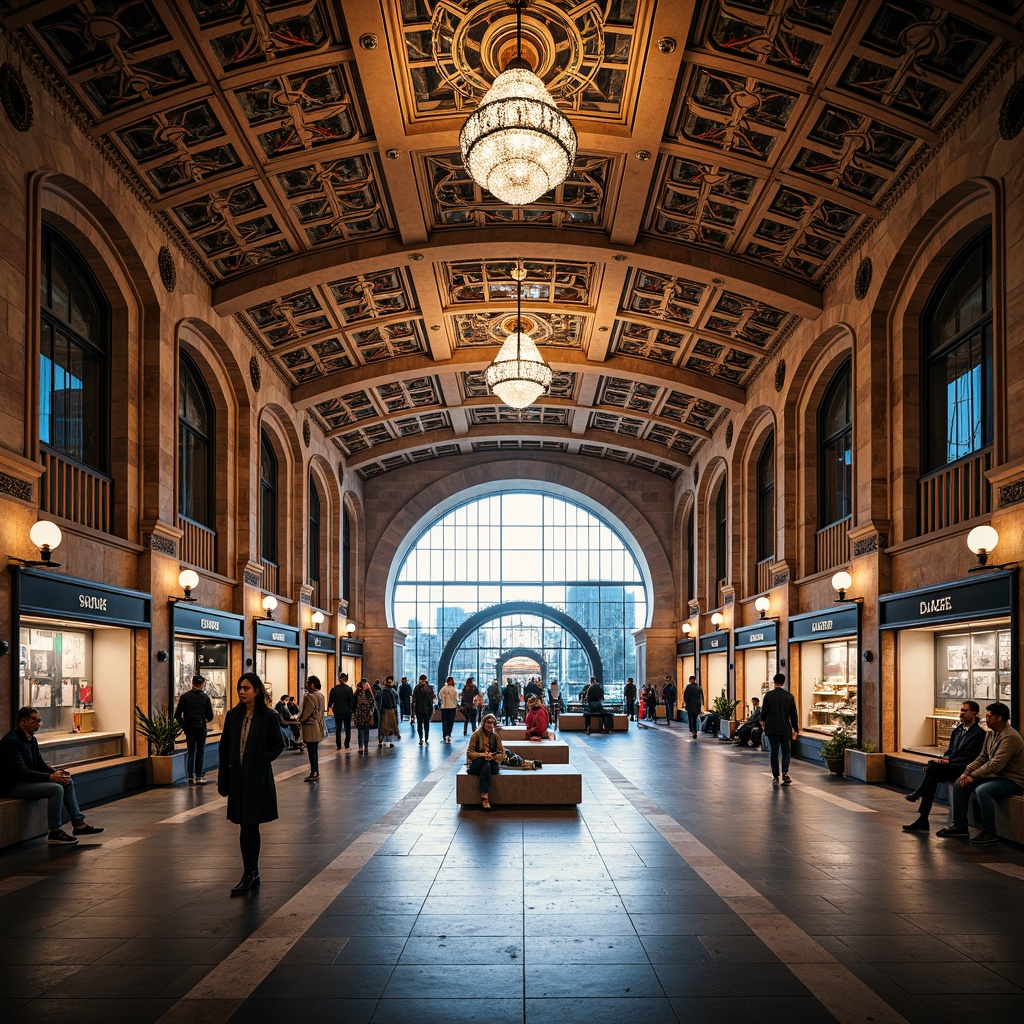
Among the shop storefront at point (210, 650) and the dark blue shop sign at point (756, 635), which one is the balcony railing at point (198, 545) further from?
the dark blue shop sign at point (756, 635)

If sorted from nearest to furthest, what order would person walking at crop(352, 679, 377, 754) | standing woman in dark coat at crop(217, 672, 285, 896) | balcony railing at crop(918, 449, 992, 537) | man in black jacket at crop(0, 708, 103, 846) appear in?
1. standing woman in dark coat at crop(217, 672, 285, 896)
2. man in black jacket at crop(0, 708, 103, 846)
3. balcony railing at crop(918, 449, 992, 537)
4. person walking at crop(352, 679, 377, 754)

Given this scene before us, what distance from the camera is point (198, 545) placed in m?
17.7

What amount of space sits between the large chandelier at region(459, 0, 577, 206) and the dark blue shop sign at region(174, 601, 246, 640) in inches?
325

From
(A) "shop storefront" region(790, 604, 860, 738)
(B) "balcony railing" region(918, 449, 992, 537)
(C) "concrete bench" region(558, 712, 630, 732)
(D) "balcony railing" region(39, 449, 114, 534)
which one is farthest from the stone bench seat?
(C) "concrete bench" region(558, 712, 630, 732)

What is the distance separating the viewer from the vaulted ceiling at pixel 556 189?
1141cm

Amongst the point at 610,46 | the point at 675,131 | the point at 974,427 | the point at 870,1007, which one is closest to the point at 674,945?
the point at 870,1007

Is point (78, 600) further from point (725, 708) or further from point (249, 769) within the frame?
point (725, 708)

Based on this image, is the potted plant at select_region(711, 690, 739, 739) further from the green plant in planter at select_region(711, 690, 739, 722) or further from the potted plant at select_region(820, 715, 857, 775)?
the potted plant at select_region(820, 715, 857, 775)

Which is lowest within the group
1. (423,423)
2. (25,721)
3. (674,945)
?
(674,945)

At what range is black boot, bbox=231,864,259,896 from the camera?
7.27 m

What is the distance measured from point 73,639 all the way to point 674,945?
9.59m

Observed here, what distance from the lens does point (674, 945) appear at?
5.95 metres

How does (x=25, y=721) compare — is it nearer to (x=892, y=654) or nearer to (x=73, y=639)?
(x=73, y=639)

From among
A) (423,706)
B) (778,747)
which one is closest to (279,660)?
(423,706)
